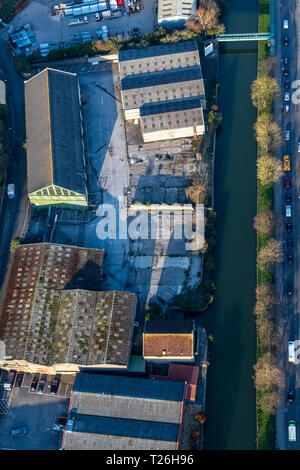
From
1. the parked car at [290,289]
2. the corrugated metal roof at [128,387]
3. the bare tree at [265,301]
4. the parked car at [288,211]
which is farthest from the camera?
the parked car at [288,211]

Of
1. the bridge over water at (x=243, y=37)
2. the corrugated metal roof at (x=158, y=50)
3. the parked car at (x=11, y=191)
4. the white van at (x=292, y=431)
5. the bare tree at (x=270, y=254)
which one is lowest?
the white van at (x=292, y=431)

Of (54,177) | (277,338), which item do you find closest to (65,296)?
(54,177)

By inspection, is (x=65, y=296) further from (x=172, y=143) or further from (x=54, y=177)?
(x=172, y=143)

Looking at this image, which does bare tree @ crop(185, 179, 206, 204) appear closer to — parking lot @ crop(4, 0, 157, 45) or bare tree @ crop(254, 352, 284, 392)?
bare tree @ crop(254, 352, 284, 392)

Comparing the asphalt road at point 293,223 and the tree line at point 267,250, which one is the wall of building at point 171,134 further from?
the asphalt road at point 293,223

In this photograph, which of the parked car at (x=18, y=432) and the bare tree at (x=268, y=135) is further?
the bare tree at (x=268, y=135)

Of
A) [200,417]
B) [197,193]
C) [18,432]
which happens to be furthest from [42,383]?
[197,193]

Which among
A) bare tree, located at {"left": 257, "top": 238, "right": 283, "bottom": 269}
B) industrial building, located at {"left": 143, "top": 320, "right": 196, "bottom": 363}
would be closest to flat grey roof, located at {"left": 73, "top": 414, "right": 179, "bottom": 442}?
industrial building, located at {"left": 143, "top": 320, "right": 196, "bottom": 363}

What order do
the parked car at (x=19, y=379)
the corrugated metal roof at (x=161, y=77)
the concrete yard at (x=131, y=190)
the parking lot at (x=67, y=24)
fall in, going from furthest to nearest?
the parking lot at (x=67, y=24) < the corrugated metal roof at (x=161, y=77) < the concrete yard at (x=131, y=190) < the parked car at (x=19, y=379)

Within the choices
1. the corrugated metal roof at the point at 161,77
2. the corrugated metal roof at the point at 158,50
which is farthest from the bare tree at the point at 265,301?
the corrugated metal roof at the point at 158,50

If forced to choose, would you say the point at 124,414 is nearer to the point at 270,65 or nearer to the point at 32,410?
the point at 32,410
